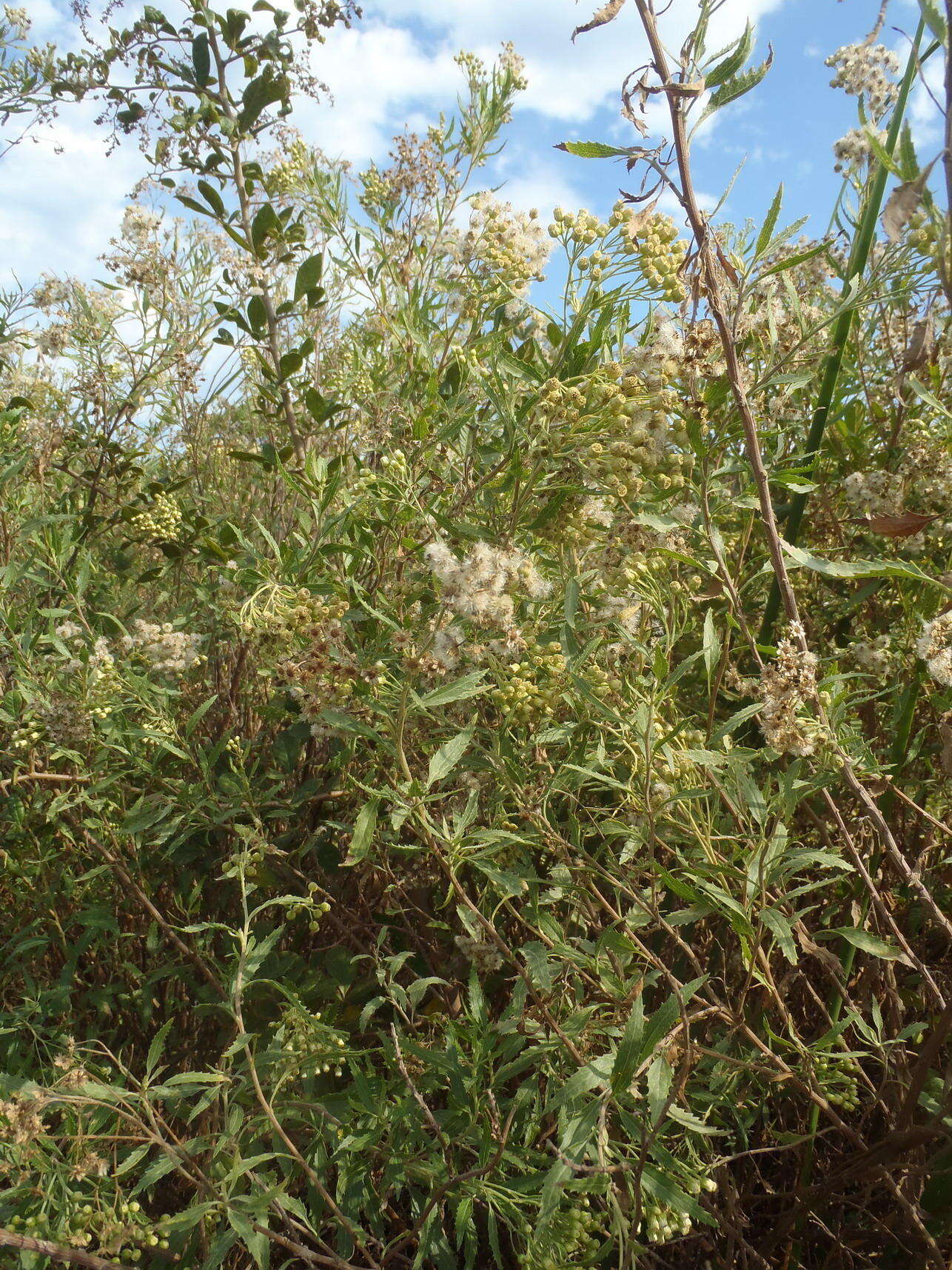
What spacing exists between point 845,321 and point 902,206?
766 mm

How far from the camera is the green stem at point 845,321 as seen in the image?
1.46 metres

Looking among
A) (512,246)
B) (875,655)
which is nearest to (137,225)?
(512,246)

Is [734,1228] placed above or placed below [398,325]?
below

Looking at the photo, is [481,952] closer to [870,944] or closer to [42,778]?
[870,944]

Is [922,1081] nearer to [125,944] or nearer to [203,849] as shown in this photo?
[203,849]

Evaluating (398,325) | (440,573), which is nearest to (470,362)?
(398,325)

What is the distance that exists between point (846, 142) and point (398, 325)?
1512 millimetres

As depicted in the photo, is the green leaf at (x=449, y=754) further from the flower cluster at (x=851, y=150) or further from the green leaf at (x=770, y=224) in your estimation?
the flower cluster at (x=851, y=150)

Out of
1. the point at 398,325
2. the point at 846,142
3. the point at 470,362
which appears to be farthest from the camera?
the point at 846,142

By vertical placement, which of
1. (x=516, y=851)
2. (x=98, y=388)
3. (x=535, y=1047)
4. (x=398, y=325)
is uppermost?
(x=398, y=325)

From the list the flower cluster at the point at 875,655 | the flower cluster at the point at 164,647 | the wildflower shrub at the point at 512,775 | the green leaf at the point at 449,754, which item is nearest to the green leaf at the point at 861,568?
the wildflower shrub at the point at 512,775

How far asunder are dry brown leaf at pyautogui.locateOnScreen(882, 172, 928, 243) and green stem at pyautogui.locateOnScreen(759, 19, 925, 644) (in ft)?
1.57

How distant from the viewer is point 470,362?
1917mm

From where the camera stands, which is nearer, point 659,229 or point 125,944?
point 659,229
